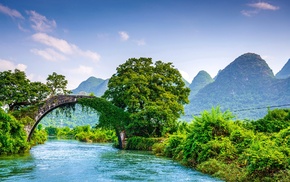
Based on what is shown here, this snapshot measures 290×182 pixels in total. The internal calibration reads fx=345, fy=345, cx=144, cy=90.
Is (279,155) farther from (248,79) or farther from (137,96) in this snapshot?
(248,79)

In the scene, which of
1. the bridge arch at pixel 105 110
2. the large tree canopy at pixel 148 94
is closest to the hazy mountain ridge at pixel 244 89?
the large tree canopy at pixel 148 94

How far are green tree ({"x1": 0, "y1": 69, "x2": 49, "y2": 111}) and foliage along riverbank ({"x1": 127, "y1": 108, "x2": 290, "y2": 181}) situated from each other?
493 inches

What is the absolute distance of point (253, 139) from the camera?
15484 mm

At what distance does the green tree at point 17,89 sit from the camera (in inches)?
1099

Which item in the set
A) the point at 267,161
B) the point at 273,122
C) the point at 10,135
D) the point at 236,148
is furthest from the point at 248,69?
the point at 267,161

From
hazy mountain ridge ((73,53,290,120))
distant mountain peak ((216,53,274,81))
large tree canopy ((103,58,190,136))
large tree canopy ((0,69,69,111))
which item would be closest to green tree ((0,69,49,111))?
large tree canopy ((0,69,69,111))

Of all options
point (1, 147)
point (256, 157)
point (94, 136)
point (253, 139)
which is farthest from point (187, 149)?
point (94, 136)

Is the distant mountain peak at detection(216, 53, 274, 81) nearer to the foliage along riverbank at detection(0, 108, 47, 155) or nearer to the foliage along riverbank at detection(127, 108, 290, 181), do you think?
the foliage along riverbank at detection(127, 108, 290, 181)

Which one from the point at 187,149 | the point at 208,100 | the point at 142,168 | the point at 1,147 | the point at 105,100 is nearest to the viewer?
the point at 142,168

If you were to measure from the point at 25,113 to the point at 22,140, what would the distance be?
5.35 metres

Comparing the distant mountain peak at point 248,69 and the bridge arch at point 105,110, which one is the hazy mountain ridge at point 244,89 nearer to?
the distant mountain peak at point 248,69

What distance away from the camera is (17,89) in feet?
93.3

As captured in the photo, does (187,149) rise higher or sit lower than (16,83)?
lower

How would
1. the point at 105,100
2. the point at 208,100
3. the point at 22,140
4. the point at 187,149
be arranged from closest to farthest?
1. the point at 187,149
2. the point at 22,140
3. the point at 105,100
4. the point at 208,100
